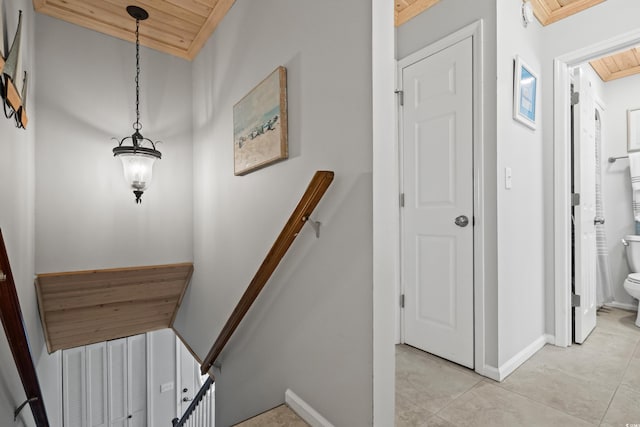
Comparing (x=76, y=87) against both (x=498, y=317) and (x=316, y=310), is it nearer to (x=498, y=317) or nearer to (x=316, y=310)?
(x=316, y=310)

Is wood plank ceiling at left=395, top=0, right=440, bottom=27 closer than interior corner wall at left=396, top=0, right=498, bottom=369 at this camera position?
→ No

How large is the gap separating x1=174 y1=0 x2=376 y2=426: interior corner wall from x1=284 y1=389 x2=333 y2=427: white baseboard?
34mm

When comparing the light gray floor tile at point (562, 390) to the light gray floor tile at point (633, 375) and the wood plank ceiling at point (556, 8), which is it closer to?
the light gray floor tile at point (633, 375)

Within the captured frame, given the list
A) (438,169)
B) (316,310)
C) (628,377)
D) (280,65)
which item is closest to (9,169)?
(280,65)

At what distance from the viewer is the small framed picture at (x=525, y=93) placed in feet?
6.49

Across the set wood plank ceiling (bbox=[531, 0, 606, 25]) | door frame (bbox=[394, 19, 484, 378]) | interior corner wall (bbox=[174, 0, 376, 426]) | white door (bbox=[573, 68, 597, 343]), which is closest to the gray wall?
interior corner wall (bbox=[174, 0, 376, 426])

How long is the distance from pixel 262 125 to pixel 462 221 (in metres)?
1.37

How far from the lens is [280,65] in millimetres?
1645

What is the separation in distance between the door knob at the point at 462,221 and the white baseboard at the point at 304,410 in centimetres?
138

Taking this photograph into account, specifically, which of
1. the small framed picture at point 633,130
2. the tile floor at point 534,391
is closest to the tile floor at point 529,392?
the tile floor at point 534,391

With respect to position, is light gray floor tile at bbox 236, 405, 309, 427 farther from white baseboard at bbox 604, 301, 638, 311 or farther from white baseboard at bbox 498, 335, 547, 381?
white baseboard at bbox 604, 301, 638, 311

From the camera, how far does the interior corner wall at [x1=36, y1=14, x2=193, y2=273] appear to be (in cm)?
236

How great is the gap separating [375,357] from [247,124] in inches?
57.7

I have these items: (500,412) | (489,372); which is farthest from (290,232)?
(489,372)
